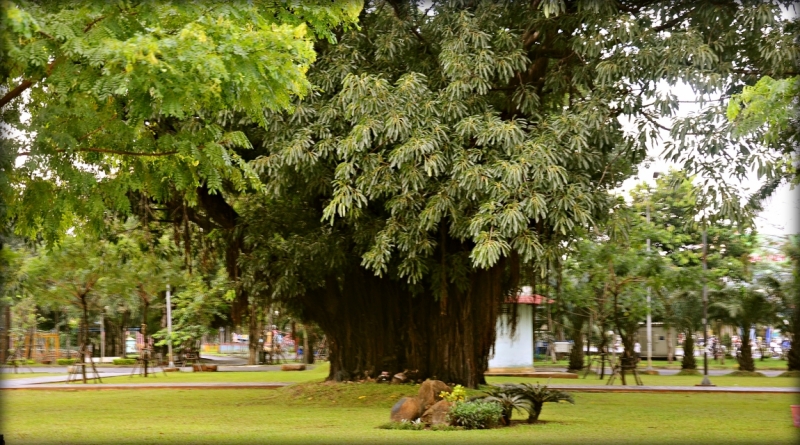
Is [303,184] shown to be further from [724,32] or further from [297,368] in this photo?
[297,368]

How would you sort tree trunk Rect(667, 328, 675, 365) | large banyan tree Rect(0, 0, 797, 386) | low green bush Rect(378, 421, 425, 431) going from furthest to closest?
tree trunk Rect(667, 328, 675, 365) < low green bush Rect(378, 421, 425, 431) < large banyan tree Rect(0, 0, 797, 386)

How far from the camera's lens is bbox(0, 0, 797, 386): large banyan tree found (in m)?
9.25

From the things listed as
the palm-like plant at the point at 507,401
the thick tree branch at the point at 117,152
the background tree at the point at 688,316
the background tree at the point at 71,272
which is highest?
the thick tree branch at the point at 117,152

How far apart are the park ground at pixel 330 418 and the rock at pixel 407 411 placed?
482 mm

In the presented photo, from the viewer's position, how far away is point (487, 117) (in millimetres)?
14492

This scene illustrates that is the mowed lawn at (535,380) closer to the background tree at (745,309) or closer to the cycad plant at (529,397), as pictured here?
the background tree at (745,309)

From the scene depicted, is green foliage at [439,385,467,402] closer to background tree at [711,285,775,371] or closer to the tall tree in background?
the tall tree in background

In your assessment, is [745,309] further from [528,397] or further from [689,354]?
[528,397]

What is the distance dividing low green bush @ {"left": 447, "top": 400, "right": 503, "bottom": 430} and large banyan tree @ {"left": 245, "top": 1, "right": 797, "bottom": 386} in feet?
7.07

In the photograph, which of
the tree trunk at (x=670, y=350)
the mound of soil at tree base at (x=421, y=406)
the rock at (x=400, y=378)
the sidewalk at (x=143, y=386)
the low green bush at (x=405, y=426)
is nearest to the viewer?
the low green bush at (x=405, y=426)

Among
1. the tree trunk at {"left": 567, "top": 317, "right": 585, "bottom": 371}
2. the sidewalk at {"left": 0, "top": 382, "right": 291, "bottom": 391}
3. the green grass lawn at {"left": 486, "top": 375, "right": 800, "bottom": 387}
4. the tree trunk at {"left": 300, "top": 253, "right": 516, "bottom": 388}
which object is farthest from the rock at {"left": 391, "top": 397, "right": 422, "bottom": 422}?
the tree trunk at {"left": 567, "top": 317, "right": 585, "bottom": 371}

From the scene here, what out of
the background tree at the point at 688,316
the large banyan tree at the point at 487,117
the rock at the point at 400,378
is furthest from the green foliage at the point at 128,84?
the background tree at the point at 688,316

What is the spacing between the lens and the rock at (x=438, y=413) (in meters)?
12.3

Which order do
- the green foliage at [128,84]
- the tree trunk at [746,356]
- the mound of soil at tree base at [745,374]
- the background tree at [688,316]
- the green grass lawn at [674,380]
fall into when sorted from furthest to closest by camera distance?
the background tree at [688,316]
the tree trunk at [746,356]
the mound of soil at tree base at [745,374]
the green grass lawn at [674,380]
the green foliage at [128,84]
